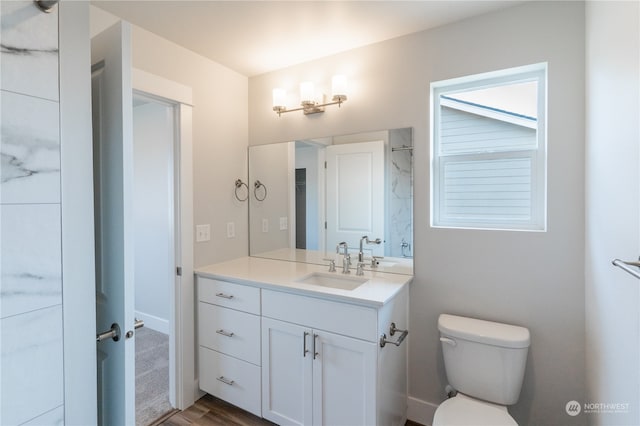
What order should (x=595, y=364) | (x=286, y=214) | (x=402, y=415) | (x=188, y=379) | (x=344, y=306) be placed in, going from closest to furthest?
(x=595, y=364), (x=344, y=306), (x=402, y=415), (x=188, y=379), (x=286, y=214)

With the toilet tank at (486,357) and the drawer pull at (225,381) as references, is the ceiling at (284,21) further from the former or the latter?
the drawer pull at (225,381)

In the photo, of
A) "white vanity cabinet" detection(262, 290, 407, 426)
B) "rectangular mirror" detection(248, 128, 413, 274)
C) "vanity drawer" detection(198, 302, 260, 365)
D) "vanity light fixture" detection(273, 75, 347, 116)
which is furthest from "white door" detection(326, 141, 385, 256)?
"vanity drawer" detection(198, 302, 260, 365)

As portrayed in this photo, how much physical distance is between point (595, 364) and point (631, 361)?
0.50 m

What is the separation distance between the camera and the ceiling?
5.53 ft

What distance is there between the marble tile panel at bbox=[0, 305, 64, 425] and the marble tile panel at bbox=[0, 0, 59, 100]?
626 mm

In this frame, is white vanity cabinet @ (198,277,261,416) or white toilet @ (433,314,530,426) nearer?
white toilet @ (433,314,530,426)

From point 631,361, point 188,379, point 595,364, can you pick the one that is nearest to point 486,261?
point 595,364

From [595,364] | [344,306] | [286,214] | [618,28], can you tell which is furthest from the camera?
[286,214]

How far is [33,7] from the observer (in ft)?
2.86

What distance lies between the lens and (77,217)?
0.97m

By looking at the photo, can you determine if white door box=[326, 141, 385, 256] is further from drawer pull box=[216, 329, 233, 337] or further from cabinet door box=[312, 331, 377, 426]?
drawer pull box=[216, 329, 233, 337]

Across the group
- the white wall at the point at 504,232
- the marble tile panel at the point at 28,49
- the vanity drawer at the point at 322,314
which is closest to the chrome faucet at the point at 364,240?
the white wall at the point at 504,232

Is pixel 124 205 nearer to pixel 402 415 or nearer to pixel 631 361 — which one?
pixel 631 361

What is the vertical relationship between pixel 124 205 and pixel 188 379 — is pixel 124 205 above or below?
above
